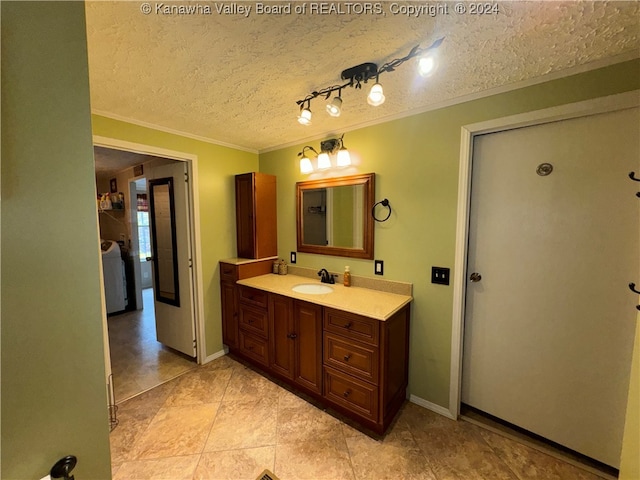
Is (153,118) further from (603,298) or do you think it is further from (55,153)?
(603,298)

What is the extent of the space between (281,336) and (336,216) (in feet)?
3.89

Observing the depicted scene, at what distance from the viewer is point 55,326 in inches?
26.6

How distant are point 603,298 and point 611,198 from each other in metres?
0.56

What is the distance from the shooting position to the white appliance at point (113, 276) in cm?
388

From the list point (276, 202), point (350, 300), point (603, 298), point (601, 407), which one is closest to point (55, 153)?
point (350, 300)

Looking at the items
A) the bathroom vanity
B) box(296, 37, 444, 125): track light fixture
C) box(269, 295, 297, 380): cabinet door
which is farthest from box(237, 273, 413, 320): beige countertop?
box(296, 37, 444, 125): track light fixture

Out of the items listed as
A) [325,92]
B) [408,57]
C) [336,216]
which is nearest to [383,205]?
[336,216]

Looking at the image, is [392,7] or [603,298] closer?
[392,7]

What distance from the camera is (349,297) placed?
2.03 meters

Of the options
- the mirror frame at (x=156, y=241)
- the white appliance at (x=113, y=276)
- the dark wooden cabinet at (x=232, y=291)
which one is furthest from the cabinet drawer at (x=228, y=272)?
the white appliance at (x=113, y=276)

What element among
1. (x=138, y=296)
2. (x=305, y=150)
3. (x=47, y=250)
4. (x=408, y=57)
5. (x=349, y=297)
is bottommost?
(x=138, y=296)

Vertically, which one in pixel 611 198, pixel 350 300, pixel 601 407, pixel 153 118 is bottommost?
pixel 601 407

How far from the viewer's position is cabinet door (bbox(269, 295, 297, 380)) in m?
2.14

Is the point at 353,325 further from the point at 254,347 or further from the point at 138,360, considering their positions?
the point at 138,360
